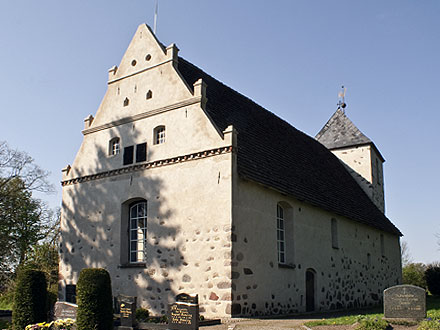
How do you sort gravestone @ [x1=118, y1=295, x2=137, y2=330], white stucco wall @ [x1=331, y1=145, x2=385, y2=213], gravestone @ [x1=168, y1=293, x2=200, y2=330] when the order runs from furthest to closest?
white stucco wall @ [x1=331, y1=145, x2=385, y2=213] → gravestone @ [x1=118, y1=295, x2=137, y2=330] → gravestone @ [x1=168, y1=293, x2=200, y2=330]

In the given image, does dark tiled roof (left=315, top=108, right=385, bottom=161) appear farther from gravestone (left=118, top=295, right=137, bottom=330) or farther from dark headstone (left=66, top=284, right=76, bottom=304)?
gravestone (left=118, top=295, right=137, bottom=330)

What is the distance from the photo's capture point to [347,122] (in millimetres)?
33531

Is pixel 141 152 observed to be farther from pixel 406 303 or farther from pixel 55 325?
pixel 406 303

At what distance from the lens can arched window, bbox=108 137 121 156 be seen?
19.4m

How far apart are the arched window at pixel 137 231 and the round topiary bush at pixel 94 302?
509 centimetres

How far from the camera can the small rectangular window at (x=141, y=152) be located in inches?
708

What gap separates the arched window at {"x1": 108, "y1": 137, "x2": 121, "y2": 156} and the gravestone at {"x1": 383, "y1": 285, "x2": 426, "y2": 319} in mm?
11578

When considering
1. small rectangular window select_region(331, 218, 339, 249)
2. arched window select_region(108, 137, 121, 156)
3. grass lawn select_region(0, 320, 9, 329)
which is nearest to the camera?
grass lawn select_region(0, 320, 9, 329)

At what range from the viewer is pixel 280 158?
66.5 feet

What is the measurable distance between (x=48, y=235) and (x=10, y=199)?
4877 millimetres

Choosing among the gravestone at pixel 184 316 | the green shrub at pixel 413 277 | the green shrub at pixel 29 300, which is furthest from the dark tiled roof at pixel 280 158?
the green shrub at pixel 413 277

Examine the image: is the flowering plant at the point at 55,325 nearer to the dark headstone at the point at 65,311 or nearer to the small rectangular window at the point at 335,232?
Result: the dark headstone at the point at 65,311

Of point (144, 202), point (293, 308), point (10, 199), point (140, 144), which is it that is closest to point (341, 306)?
point (293, 308)

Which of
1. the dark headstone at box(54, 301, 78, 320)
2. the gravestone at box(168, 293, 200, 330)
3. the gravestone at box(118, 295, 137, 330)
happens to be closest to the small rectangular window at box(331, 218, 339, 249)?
the gravestone at box(118, 295, 137, 330)
